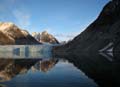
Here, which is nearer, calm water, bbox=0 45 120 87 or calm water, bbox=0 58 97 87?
calm water, bbox=0 58 97 87

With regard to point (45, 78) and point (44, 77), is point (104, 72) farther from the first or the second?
point (45, 78)

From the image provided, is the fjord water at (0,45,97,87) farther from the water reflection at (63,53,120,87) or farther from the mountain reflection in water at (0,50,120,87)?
the water reflection at (63,53,120,87)

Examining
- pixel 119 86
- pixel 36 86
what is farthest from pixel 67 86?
pixel 119 86

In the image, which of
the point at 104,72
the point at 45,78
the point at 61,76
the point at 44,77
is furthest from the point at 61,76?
the point at 104,72

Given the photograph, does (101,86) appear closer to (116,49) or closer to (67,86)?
(67,86)

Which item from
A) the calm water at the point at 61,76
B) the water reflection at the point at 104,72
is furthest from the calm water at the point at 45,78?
the water reflection at the point at 104,72

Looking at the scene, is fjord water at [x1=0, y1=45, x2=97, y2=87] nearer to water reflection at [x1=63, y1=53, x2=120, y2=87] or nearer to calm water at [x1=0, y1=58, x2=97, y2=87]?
calm water at [x1=0, y1=58, x2=97, y2=87]

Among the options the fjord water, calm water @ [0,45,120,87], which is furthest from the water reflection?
the fjord water

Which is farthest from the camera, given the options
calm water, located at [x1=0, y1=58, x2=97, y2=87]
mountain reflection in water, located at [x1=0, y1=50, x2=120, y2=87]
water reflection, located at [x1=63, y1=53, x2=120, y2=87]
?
water reflection, located at [x1=63, y1=53, x2=120, y2=87]

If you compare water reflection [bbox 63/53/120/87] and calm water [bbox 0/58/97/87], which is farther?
water reflection [bbox 63/53/120/87]

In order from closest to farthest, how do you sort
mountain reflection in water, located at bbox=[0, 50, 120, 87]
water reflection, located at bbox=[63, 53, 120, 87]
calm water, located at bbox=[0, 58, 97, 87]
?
calm water, located at bbox=[0, 58, 97, 87] → mountain reflection in water, located at bbox=[0, 50, 120, 87] → water reflection, located at bbox=[63, 53, 120, 87]

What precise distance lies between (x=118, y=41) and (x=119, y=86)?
16880cm

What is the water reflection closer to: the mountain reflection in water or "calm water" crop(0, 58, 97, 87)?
the mountain reflection in water

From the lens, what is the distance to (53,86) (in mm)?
28500
